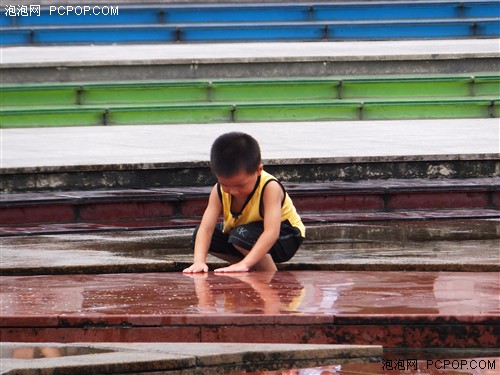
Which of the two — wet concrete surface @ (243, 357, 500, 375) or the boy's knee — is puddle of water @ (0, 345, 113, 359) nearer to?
wet concrete surface @ (243, 357, 500, 375)

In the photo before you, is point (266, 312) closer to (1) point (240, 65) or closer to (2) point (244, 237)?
(2) point (244, 237)

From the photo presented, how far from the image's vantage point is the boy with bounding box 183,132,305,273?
488cm

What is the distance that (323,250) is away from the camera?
5840 mm

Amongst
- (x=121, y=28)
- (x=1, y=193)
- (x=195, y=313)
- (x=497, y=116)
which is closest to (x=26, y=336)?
(x=195, y=313)

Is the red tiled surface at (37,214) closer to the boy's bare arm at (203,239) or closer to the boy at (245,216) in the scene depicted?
the boy at (245,216)

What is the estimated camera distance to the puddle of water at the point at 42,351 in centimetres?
357

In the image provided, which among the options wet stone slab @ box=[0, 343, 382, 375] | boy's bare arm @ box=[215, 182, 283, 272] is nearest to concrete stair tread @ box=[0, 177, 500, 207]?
boy's bare arm @ box=[215, 182, 283, 272]

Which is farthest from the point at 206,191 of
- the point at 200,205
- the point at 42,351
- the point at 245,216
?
the point at 42,351

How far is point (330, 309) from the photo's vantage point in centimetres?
409

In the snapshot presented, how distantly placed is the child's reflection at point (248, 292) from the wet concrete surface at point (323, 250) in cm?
39

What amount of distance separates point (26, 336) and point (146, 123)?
7.39m

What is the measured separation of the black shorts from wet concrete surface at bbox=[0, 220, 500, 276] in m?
0.15

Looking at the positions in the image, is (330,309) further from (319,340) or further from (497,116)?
(497,116)

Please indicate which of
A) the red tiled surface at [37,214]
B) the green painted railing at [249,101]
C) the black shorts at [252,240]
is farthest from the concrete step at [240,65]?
the black shorts at [252,240]
